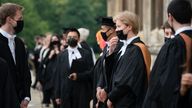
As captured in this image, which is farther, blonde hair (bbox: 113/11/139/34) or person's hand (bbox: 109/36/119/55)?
person's hand (bbox: 109/36/119/55)

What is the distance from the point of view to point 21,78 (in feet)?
34.2

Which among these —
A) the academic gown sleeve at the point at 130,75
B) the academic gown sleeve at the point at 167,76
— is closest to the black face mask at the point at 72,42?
the academic gown sleeve at the point at 130,75

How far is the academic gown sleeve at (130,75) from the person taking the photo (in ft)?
30.8

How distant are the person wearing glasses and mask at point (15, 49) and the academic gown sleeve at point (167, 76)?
2.69m

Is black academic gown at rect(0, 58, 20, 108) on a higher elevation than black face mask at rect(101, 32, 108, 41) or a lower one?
higher

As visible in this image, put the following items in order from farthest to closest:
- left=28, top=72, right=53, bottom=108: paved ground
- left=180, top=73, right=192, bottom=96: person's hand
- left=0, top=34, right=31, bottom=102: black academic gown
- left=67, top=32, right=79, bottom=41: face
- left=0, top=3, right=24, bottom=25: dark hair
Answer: left=28, top=72, right=53, bottom=108: paved ground
left=67, top=32, right=79, bottom=41: face
left=0, top=34, right=31, bottom=102: black academic gown
left=0, top=3, right=24, bottom=25: dark hair
left=180, top=73, right=192, bottom=96: person's hand

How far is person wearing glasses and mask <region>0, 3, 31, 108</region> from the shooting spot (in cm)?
1018

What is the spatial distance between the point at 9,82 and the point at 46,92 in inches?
510

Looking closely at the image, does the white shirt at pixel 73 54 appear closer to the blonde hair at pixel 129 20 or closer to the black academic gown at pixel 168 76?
the blonde hair at pixel 129 20

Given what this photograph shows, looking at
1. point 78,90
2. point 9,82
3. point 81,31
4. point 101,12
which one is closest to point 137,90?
point 9,82

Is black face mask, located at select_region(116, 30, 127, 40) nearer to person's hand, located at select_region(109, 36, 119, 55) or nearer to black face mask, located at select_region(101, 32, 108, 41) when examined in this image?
person's hand, located at select_region(109, 36, 119, 55)

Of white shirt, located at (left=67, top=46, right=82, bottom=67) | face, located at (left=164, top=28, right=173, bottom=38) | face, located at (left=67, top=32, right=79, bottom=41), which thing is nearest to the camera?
face, located at (left=164, top=28, right=173, bottom=38)

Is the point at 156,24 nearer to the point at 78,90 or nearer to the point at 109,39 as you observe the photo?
the point at 78,90

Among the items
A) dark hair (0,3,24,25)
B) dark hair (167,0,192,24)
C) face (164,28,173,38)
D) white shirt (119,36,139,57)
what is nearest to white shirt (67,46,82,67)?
face (164,28,173,38)
